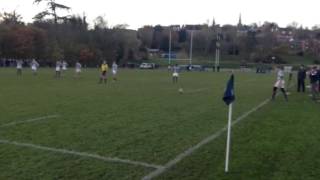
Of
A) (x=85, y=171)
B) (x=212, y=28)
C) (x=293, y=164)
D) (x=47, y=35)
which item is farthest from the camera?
(x=212, y=28)

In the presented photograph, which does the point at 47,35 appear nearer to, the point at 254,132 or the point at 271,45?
the point at 271,45

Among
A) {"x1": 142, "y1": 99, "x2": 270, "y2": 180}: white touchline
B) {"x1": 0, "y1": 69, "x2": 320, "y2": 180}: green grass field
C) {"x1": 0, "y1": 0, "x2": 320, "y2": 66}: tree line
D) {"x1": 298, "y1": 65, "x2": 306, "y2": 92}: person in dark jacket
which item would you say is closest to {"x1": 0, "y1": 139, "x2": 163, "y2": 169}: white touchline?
{"x1": 0, "y1": 69, "x2": 320, "y2": 180}: green grass field

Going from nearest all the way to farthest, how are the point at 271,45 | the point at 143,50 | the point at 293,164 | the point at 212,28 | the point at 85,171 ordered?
the point at 85,171 → the point at 293,164 → the point at 143,50 → the point at 271,45 → the point at 212,28

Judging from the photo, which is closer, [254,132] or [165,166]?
[165,166]

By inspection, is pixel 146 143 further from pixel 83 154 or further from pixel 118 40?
pixel 118 40

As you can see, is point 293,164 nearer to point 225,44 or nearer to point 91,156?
point 91,156

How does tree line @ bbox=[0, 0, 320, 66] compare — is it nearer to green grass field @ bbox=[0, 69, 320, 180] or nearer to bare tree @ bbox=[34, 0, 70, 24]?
bare tree @ bbox=[34, 0, 70, 24]

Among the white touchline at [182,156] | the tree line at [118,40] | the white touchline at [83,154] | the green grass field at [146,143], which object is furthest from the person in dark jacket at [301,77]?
the tree line at [118,40]

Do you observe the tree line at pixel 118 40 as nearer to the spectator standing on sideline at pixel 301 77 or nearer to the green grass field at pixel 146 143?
the spectator standing on sideline at pixel 301 77

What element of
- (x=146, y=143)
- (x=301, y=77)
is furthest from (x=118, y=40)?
(x=146, y=143)

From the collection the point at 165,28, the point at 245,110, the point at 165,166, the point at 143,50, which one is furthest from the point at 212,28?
the point at 165,166

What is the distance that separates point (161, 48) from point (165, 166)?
15180 cm

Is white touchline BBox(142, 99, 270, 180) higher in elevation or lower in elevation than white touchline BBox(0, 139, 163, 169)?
lower

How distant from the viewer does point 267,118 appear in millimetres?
16266
